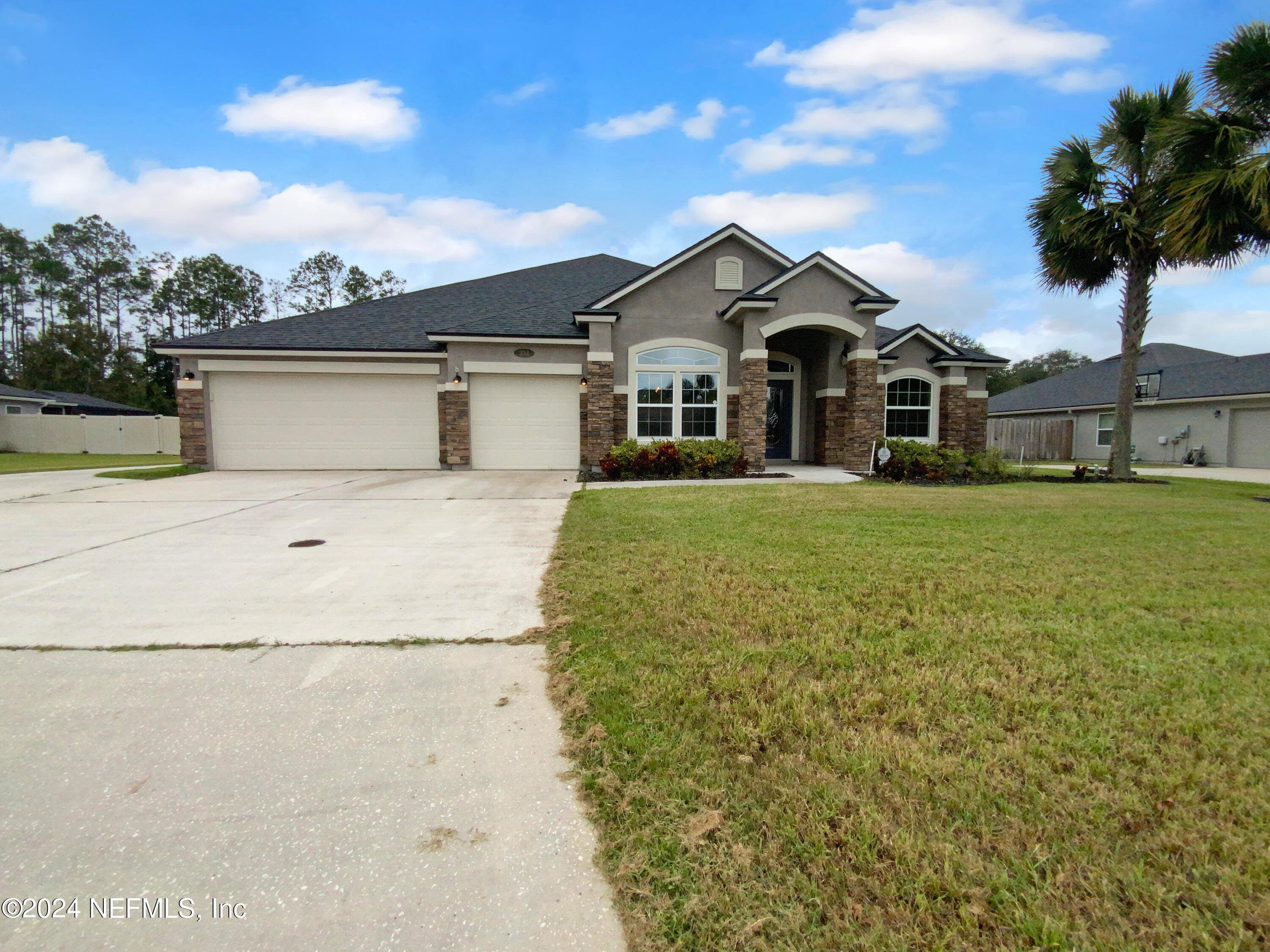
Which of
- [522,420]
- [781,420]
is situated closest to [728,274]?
[781,420]

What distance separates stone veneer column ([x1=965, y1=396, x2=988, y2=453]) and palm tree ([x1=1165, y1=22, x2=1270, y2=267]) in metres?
5.70

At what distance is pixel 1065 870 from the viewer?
68.3 inches

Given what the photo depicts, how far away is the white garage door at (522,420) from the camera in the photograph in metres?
14.0

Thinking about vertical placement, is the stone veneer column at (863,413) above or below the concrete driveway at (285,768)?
above

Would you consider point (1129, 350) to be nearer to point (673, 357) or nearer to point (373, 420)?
point (673, 357)

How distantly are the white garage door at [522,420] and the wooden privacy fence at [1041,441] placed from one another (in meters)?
20.8

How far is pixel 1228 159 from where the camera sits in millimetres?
10047

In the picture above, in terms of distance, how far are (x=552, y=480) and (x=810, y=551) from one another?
23.7 feet

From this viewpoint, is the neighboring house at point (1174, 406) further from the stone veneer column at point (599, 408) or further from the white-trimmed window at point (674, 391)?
the stone veneer column at point (599, 408)

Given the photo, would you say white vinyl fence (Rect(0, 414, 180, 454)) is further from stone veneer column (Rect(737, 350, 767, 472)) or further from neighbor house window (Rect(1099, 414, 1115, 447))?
neighbor house window (Rect(1099, 414, 1115, 447))

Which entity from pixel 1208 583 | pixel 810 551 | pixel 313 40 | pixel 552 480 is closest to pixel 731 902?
pixel 810 551

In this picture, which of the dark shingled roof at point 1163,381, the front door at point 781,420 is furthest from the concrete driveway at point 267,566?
the dark shingled roof at point 1163,381

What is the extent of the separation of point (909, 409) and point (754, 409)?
208 inches

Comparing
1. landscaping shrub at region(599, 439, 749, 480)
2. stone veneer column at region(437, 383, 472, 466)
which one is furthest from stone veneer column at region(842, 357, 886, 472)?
stone veneer column at region(437, 383, 472, 466)
